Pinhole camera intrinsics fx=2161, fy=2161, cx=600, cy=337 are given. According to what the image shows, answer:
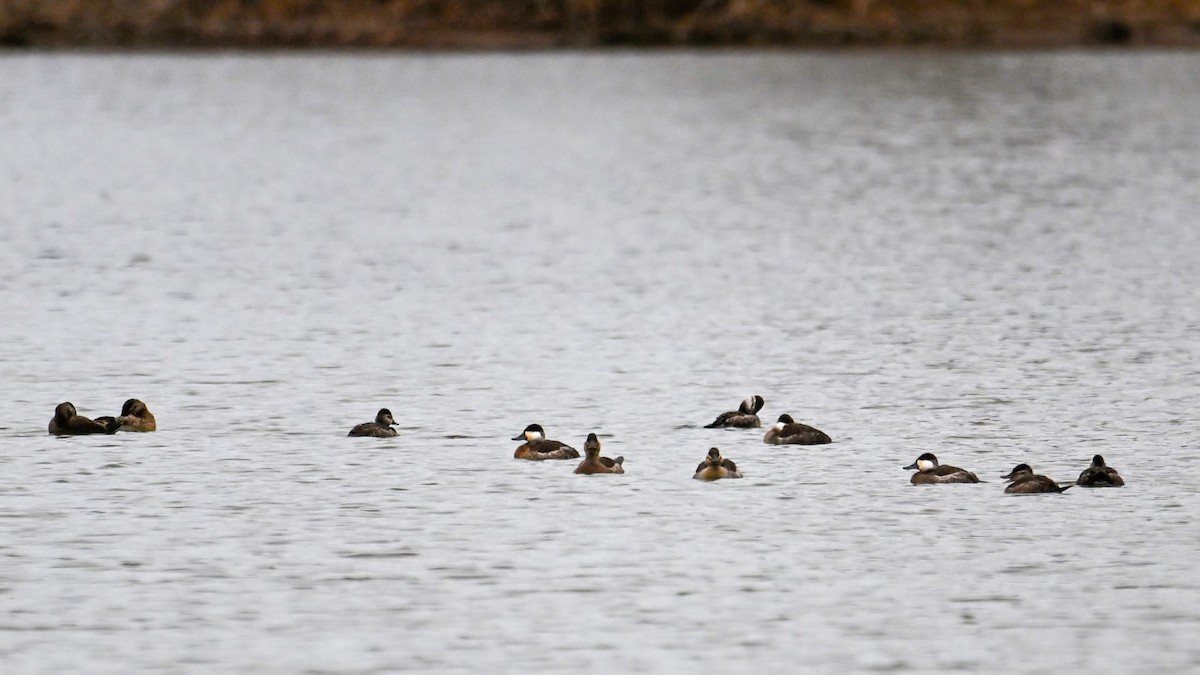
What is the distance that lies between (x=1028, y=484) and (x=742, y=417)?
13.1 feet

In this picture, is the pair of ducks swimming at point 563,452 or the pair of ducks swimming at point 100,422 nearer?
the pair of ducks swimming at point 563,452

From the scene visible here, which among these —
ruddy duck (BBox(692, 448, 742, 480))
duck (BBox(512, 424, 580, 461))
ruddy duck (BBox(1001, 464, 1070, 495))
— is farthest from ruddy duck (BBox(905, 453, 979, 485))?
duck (BBox(512, 424, 580, 461))

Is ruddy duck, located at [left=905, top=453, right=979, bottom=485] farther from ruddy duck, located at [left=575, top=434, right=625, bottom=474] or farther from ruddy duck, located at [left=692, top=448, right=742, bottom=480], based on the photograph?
ruddy duck, located at [left=575, top=434, right=625, bottom=474]

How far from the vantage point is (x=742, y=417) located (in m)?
22.5

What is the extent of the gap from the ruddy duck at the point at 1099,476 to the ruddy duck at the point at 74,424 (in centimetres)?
971

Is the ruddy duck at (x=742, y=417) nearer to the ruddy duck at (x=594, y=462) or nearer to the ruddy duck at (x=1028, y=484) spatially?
the ruddy duck at (x=594, y=462)

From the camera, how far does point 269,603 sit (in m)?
16.2

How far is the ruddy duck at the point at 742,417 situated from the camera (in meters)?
22.5

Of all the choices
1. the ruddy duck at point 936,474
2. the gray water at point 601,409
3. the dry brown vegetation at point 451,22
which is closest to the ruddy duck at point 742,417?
the gray water at point 601,409

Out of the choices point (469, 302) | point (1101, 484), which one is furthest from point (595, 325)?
point (1101, 484)

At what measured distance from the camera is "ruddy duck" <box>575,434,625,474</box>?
66.2ft

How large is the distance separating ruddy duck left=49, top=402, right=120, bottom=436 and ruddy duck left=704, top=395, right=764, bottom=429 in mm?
6199

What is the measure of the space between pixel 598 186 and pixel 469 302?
20.1 meters

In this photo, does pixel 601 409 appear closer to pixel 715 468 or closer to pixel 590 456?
pixel 590 456
